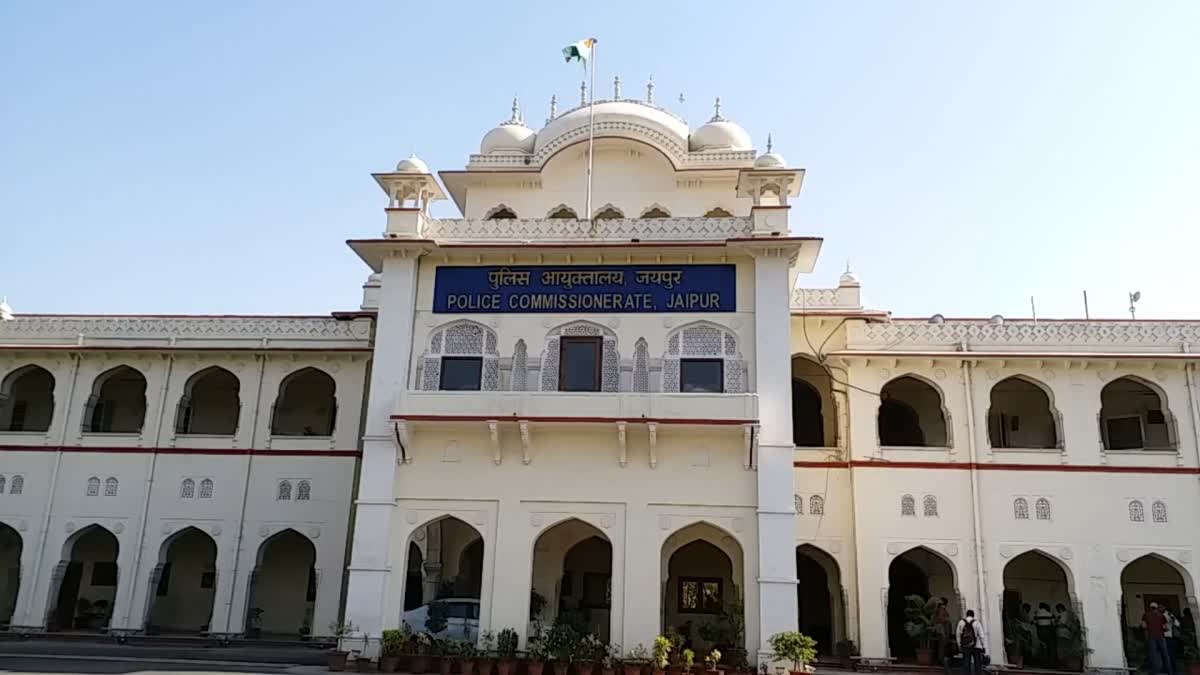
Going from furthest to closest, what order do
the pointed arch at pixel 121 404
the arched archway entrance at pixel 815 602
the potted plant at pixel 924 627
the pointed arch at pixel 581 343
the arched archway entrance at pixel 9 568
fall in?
the pointed arch at pixel 121 404 → the arched archway entrance at pixel 9 568 → the arched archway entrance at pixel 815 602 → the potted plant at pixel 924 627 → the pointed arch at pixel 581 343

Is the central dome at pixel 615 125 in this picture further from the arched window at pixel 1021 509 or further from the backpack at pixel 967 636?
the backpack at pixel 967 636

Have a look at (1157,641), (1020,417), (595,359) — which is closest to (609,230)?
(595,359)

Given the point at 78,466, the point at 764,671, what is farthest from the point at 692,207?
the point at 78,466

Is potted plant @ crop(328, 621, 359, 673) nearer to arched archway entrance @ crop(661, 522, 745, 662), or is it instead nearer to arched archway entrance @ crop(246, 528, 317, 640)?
arched archway entrance @ crop(246, 528, 317, 640)

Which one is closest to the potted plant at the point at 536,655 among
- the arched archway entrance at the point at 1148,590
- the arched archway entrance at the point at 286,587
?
the arched archway entrance at the point at 286,587

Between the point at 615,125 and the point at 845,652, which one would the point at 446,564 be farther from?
the point at 615,125

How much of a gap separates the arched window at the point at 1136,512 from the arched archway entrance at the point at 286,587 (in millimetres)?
15332

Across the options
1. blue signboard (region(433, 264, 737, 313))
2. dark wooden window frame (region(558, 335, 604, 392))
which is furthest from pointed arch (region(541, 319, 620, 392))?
blue signboard (region(433, 264, 737, 313))

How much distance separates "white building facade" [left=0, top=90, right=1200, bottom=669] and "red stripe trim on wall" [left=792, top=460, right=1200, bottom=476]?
4 centimetres

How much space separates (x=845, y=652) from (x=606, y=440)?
588 cm

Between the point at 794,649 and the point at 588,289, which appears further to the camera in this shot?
the point at 588,289

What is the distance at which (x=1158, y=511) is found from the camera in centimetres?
1623

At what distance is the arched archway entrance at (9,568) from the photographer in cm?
2006

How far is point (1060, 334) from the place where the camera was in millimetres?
17297
